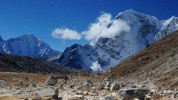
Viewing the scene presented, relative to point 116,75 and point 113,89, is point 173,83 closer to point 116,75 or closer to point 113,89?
point 113,89

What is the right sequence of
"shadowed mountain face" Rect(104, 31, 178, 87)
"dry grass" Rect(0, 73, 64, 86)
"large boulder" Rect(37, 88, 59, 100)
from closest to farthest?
"large boulder" Rect(37, 88, 59, 100), "shadowed mountain face" Rect(104, 31, 178, 87), "dry grass" Rect(0, 73, 64, 86)

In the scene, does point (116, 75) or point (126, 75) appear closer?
point (126, 75)

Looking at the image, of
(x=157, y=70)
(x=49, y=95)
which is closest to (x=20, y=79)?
(x=157, y=70)

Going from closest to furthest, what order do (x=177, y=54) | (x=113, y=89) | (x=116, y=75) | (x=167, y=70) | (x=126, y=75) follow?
(x=113, y=89) → (x=167, y=70) → (x=177, y=54) → (x=126, y=75) → (x=116, y=75)

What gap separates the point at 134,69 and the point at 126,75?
494 cm

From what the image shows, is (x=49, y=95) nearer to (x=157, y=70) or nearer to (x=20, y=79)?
(x=157, y=70)

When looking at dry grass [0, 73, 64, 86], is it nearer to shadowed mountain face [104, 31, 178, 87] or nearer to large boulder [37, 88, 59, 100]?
shadowed mountain face [104, 31, 178, 87]

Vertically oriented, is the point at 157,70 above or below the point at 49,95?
above

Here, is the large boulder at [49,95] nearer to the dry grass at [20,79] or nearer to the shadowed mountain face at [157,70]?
the shadowed mountain face at [157,70]

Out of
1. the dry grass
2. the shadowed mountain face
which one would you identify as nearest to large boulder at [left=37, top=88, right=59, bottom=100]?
the shadowed mountain face

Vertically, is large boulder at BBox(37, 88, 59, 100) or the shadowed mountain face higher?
the shadowed mountain face

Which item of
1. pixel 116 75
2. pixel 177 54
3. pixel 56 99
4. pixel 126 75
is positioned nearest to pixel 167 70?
pixel 177 54

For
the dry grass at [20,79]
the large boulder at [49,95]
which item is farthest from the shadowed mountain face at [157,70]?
the large boulder at [49,95]

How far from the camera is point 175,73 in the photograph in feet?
279
